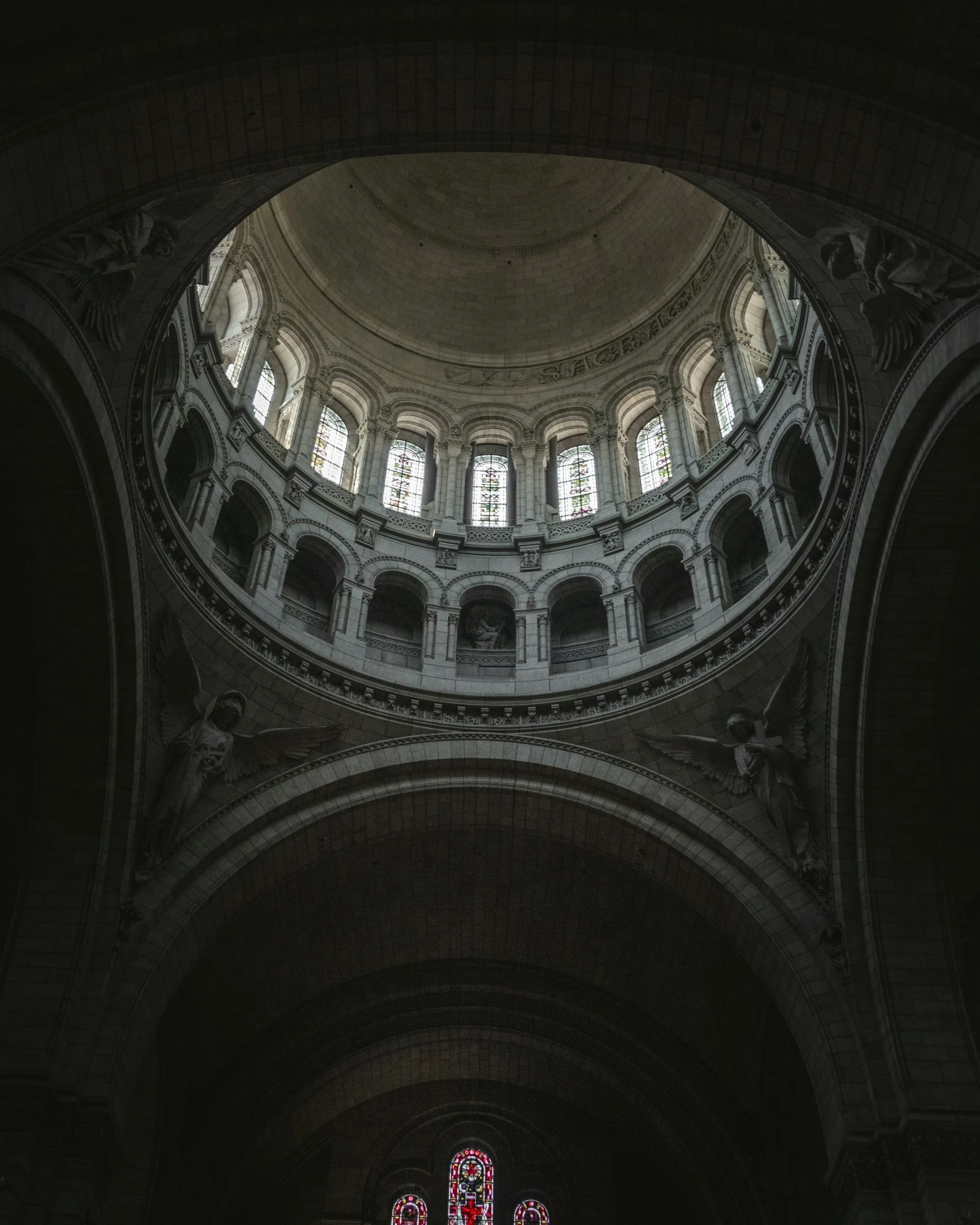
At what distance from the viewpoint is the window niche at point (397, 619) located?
19.9 metres

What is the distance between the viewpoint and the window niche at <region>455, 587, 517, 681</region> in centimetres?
1975

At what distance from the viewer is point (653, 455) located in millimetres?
22781

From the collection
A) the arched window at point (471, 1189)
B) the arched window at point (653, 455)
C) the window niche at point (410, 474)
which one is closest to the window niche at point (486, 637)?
the window niche at point (410, 474)

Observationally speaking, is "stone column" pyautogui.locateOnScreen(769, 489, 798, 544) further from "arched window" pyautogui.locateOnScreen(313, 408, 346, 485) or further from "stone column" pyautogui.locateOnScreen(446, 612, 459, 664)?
"arched window" pyautogui.locateOnScreen(313, 408, 346, 485)

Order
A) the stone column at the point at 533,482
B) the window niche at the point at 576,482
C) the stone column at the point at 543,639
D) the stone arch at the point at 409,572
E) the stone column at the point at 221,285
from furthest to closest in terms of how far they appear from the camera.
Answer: the window niche at the point at 576,482 < the stone column at the point at 533,482 < the stone arch at the point at 409,572 < the stone column at the point at 221,285 < the stone column at the point at 543,639

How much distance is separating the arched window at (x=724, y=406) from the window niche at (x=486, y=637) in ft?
17.6

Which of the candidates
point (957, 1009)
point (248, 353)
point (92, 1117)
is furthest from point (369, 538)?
point (957, 1009)

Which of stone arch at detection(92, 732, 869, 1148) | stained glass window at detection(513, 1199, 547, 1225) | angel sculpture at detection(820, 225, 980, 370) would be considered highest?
angel sculpture at detection(820, 225, 980, 370)

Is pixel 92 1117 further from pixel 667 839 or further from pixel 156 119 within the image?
pixel 156 119

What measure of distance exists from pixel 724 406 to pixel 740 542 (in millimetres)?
3774

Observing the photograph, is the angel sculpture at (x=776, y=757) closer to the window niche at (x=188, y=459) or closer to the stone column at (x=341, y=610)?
the stone column at (x=341, y=610)

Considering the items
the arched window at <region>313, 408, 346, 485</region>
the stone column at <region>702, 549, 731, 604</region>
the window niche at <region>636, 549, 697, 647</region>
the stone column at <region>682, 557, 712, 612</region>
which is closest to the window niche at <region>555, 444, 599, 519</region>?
the window niche at <region>636, 549, 697, 647</region>

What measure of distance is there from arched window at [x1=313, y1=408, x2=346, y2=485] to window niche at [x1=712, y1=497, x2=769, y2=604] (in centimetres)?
751

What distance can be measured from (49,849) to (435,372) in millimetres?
14149
